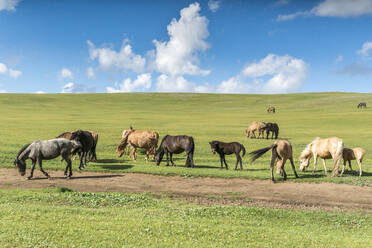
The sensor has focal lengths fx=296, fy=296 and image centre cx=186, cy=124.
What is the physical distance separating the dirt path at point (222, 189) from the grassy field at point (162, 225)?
1873 millimetres

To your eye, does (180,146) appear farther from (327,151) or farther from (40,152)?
(327,151)

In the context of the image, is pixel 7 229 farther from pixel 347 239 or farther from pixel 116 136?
Answer: pixel 116 136

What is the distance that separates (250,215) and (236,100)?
105450 millimetres

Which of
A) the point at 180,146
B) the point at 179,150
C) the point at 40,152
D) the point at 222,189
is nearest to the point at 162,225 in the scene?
the point at 222,189

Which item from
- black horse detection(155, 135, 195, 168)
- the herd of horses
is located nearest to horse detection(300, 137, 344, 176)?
the herd of horses

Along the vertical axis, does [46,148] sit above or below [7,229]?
above

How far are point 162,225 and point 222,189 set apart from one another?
6.38m

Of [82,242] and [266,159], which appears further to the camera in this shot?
[266,159]

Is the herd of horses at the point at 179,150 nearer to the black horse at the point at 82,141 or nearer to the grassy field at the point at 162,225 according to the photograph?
the black horse at the point at 82,141

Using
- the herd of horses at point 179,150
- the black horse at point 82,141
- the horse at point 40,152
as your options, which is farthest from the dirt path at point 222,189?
the black horse at point 82,141

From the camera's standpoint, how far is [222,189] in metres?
13.7

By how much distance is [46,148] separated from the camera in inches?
590

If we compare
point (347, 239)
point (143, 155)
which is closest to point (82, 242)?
point (347, 239)

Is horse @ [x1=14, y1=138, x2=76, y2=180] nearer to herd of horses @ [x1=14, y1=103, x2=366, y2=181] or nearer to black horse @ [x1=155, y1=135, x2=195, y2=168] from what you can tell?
herd of horses @ [x1=14, y1=103, x2=366, y2=181]
